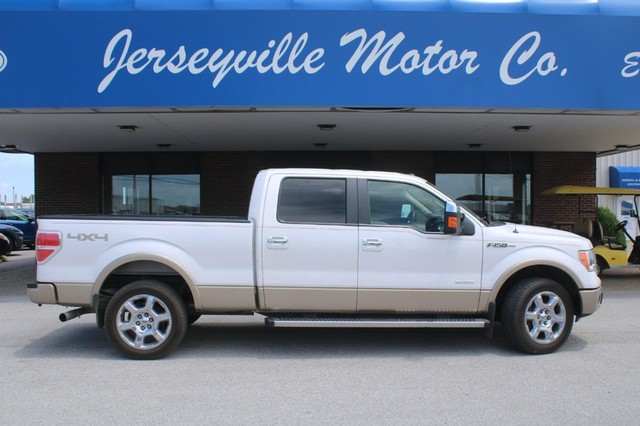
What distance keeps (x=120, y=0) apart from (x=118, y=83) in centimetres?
131

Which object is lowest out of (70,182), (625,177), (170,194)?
(170,194)

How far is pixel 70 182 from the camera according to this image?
1492cm

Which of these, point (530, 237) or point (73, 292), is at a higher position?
point (530, 237)

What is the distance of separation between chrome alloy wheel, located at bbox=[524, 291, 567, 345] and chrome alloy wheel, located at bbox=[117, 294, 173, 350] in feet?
12.8

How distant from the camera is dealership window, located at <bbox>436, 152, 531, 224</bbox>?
1488 centimetres

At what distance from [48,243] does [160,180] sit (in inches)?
379

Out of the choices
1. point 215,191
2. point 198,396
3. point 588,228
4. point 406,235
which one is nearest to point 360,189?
point 406,235

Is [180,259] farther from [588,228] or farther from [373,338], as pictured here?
[588,228]

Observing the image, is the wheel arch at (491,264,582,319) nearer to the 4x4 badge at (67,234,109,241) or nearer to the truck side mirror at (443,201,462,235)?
the truck side mirror at (443,201,462,235)

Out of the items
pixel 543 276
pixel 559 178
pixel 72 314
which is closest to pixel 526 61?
pixel 543 276

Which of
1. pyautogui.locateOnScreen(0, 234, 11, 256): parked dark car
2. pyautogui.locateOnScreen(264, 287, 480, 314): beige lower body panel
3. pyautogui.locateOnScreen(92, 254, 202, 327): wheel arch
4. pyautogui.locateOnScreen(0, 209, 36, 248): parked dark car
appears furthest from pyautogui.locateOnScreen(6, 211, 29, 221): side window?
pyautogui.locateOnScreen(264, 287, 480, 314): beige lower body panel

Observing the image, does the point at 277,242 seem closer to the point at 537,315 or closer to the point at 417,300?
the point at 417,300

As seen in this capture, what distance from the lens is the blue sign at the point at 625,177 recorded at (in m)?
21.9

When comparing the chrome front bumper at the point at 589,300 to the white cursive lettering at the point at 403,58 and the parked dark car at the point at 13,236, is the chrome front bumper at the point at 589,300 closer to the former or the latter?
the white cursive lettering at the point at 403,58
